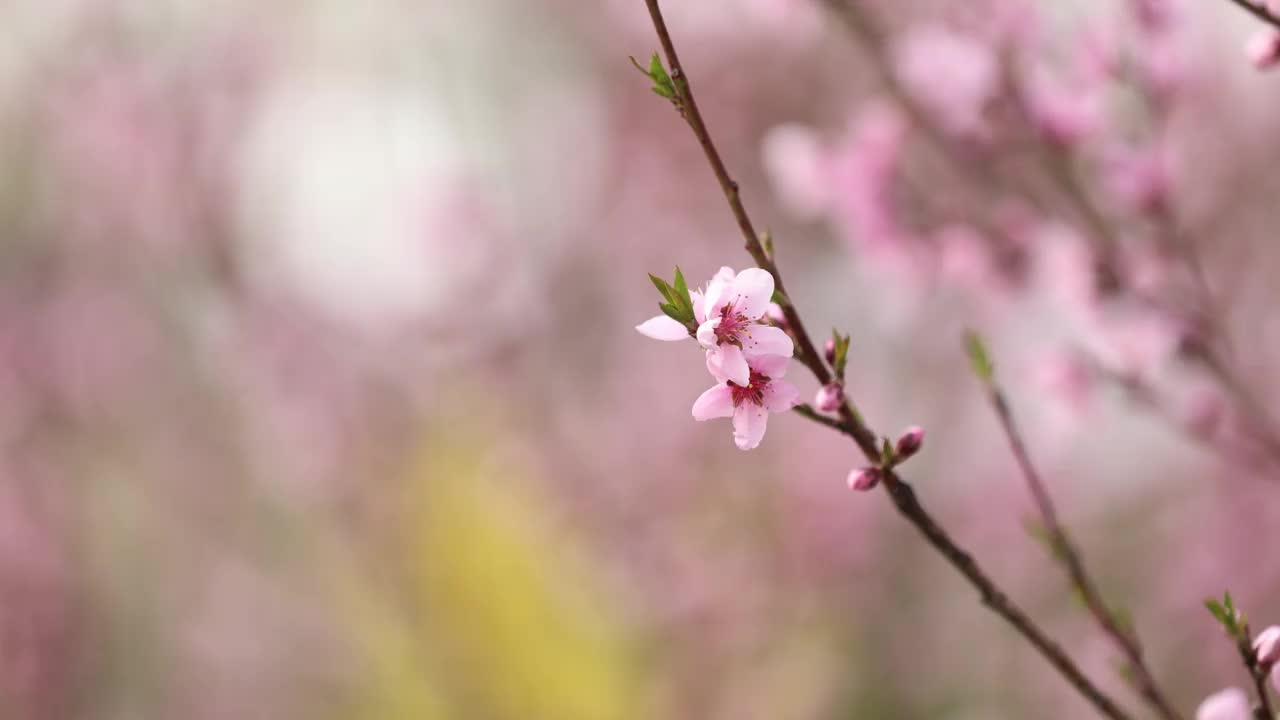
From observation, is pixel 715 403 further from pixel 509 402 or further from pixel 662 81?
pixel 509 402

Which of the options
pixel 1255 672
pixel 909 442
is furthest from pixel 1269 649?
pixel 909 442

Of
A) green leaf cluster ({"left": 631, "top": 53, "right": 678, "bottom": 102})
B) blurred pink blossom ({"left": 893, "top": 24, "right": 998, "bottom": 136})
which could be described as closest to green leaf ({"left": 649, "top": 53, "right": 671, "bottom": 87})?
green leaf cluster ({"left": 631, "top": 53, "right": 678, "bottom": 102})

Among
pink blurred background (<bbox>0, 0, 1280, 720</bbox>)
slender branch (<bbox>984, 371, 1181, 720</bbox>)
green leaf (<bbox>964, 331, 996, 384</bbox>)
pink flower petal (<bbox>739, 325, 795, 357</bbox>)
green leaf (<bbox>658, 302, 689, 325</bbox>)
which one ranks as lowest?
slender branch (<bbox>984, 371, 1181, 720</bbox>)

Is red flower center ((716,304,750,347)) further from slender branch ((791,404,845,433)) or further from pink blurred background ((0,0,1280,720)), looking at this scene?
pink blurred background ((0,0,1280,720))

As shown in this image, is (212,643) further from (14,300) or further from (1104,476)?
(1104,476)

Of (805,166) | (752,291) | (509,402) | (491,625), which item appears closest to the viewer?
(752,291)

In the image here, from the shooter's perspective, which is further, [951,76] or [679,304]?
[951,76]

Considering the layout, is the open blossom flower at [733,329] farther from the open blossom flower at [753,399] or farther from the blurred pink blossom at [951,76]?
the blurred pink blossom at [951,76]
